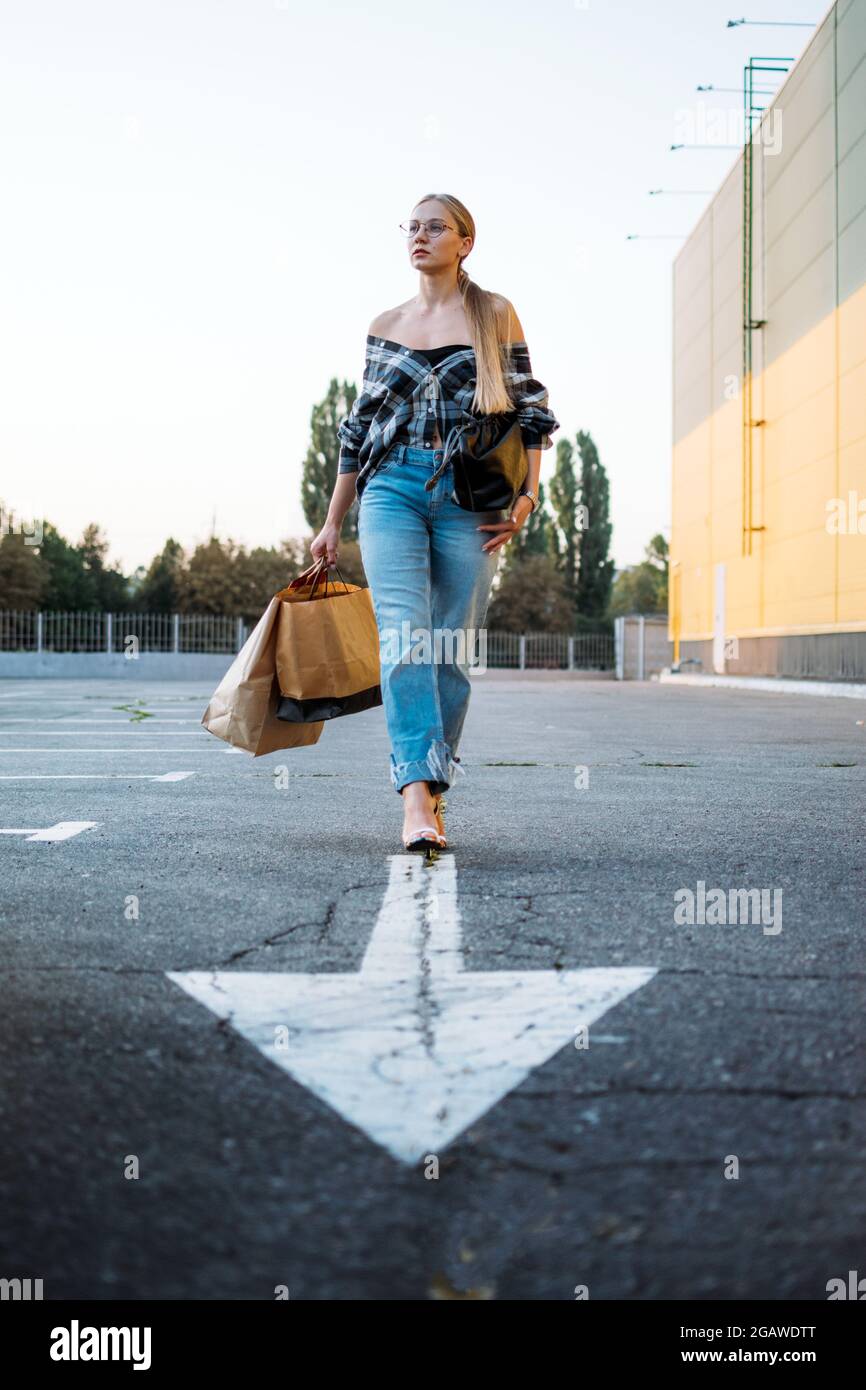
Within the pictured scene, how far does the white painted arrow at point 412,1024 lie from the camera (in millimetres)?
1689

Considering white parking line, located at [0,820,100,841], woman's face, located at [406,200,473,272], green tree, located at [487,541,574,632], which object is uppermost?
green tree, located at [487,541,574,632]

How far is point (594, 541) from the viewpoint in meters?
64.4

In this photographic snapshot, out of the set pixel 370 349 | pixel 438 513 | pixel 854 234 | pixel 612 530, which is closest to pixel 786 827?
pixel 438 513

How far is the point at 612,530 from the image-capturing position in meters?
65.2

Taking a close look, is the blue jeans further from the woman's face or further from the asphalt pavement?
the woman's face

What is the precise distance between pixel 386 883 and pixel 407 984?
99 cm

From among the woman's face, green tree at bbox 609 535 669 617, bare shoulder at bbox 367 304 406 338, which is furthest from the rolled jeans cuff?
green tree at bbox 609 535 669 617

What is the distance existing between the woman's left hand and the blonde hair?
0.31m

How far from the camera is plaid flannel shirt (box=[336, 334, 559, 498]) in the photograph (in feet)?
12.9

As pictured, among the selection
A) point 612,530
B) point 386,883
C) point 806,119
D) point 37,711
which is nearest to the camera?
point 386,883

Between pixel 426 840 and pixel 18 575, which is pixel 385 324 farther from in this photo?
pixel 18 575

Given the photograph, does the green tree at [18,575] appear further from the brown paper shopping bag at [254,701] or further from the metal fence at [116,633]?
the brown paper shopping bag at [254,701]
